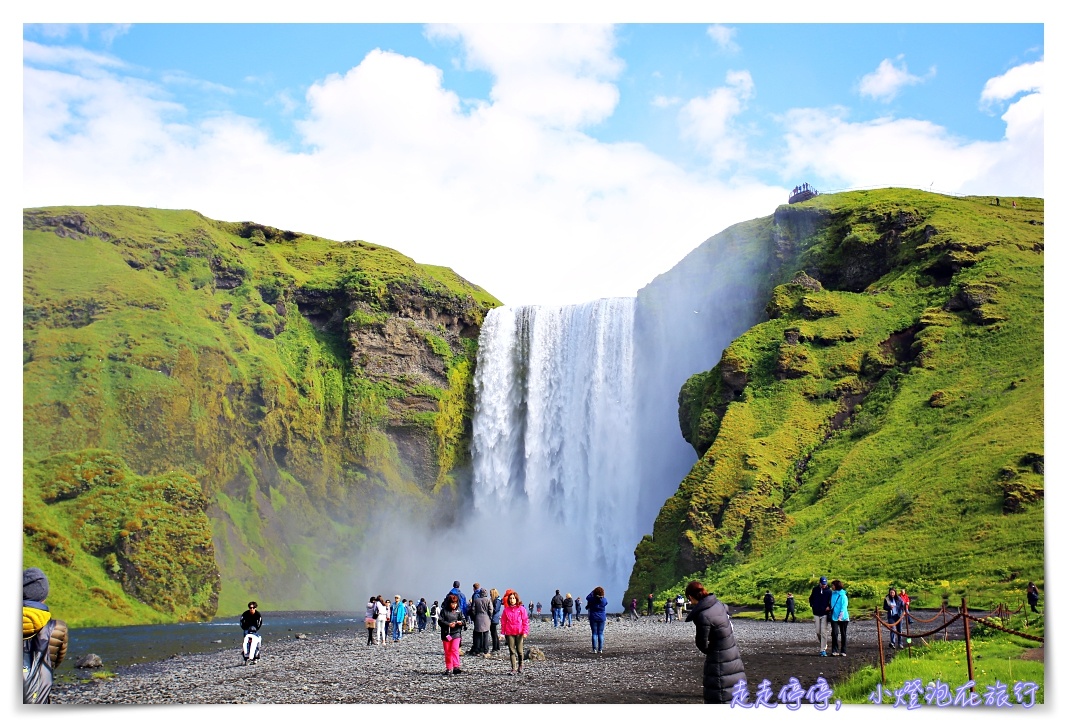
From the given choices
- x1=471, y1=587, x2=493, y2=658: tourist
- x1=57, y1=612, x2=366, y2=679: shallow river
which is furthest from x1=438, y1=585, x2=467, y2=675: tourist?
x1=57, y1=612, x2=366, y2=679: shallow river

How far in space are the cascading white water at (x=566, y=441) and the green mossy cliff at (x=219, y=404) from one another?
6957mm

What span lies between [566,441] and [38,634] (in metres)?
66.9

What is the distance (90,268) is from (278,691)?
6918 centimetres

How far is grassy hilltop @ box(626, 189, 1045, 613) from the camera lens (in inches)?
1523

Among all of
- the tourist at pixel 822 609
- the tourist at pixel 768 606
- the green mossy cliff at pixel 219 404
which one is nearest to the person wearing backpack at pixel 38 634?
the tourist at pixel 822 609

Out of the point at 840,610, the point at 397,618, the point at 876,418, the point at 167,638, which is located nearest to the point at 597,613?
the point at 840,610

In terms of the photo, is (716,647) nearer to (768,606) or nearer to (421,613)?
(768,606)

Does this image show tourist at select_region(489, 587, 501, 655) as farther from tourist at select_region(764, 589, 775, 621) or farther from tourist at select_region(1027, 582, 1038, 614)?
tourist at select_region(1027, 582, 1038, 614)

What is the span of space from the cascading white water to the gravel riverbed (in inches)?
1589

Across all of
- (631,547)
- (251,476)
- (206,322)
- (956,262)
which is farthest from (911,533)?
(206,322)

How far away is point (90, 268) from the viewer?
263ft

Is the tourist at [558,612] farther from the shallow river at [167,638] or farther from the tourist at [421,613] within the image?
the shallow river at [167,638]

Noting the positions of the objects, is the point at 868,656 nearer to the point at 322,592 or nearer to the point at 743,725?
the point at 743,725

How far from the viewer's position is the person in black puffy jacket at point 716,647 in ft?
40.1
